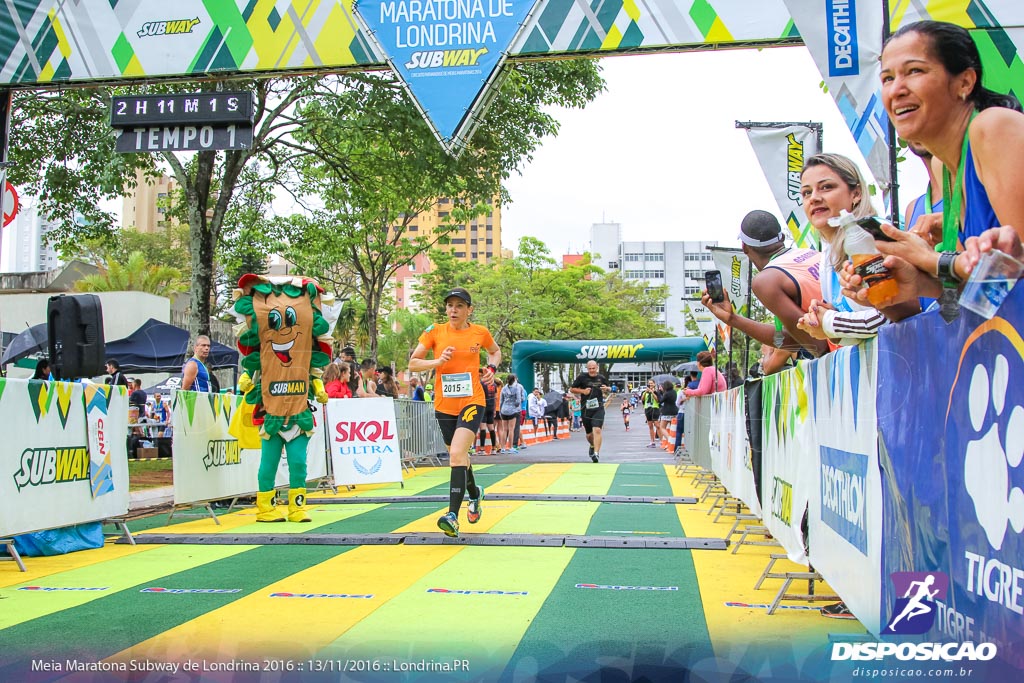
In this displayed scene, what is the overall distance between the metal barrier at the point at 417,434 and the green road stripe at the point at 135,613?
340 inches

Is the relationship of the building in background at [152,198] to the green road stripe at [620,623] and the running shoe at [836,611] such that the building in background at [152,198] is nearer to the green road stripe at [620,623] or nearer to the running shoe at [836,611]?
the green road stripe at [620,623]

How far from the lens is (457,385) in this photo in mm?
7609

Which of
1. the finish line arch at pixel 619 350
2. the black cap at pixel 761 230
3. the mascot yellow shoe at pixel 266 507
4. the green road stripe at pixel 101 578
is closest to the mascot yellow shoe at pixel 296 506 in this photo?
the mascot yellow shoe at pixel 266 507

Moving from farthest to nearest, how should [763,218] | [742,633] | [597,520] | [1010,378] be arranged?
[597,520] → [763,218] → [742,633] → [1010,378]

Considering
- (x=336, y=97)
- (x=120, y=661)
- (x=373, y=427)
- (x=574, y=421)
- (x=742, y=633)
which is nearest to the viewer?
(x=120, y=661)

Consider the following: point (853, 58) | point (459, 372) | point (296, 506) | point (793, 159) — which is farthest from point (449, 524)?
point (793, 159)

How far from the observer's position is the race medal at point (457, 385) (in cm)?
761

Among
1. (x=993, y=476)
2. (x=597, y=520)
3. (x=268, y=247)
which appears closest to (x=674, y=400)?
(x=268, y=247)

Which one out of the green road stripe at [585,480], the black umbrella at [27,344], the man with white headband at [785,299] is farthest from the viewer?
the black umbrella at [27,344]

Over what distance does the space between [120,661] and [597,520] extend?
543 cm

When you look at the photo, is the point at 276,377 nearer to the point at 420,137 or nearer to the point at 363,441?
the point at 363,441

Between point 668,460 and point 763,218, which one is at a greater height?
point 763,218

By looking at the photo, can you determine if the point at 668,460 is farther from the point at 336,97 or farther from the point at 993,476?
the point at 993,476

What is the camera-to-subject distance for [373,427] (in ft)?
41.8
